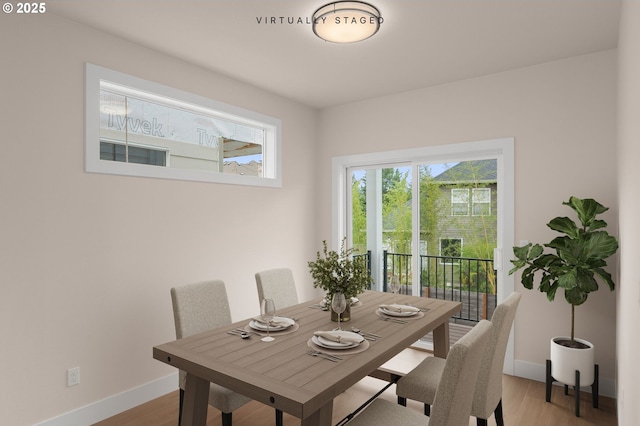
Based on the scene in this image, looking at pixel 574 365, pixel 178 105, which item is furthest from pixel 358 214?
pixel 574 365

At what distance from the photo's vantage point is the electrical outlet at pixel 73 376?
2563mm

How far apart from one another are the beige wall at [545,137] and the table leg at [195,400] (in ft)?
9.40

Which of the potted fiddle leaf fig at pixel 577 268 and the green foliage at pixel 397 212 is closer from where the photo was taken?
the potted fiddle leaf fig at pixel 577 268

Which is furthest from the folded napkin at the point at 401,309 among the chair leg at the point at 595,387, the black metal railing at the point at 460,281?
the chair leg at the point at 595,387

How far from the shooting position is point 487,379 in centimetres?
202

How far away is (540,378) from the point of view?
10.9 feet

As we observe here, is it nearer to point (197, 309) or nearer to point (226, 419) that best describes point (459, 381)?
point (226, 419)

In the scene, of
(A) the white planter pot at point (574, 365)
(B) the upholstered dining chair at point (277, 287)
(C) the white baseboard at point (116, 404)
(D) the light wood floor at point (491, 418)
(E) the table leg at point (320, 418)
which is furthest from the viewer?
(B) the upholstered dining chair at point (277, 287)

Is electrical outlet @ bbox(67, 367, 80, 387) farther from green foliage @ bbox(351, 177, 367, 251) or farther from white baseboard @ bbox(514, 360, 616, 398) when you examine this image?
white baseboard @ bbox(514, 360, 616, 398)

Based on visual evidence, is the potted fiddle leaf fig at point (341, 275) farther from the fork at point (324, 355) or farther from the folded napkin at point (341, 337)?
the fork at point (324, 355)

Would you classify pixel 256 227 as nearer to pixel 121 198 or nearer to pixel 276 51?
pixel 121 198

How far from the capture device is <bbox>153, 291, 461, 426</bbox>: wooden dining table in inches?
56.7

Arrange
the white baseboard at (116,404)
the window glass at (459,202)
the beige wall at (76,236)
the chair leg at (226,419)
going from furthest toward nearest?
the window glass at (459,202), the white baseboard at (116,404), the beige wall at (76,236), the chair leg at (226,419)

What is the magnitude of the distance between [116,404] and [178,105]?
2429 mm
